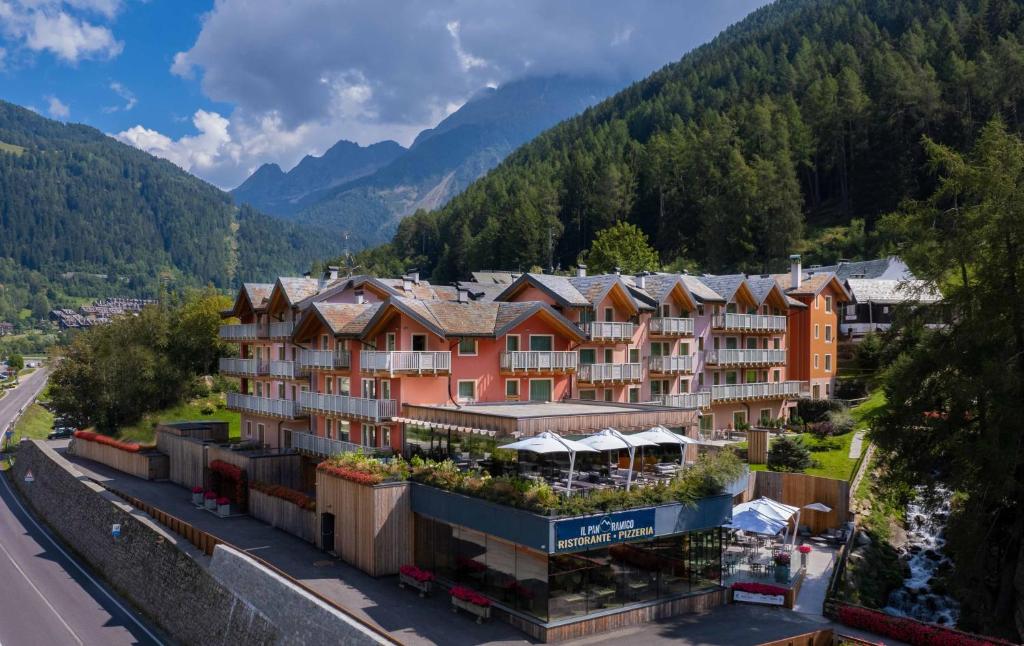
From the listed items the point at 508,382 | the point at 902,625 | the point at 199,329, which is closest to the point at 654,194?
the point at 199,329

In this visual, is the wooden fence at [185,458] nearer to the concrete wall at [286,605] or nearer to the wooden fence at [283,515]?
the wooden fence at [283,515]

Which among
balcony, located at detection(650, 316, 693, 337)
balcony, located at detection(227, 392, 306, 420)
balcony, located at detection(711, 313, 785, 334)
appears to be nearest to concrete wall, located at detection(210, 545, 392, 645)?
balcony, located at detection(227, 392, 306, 420)

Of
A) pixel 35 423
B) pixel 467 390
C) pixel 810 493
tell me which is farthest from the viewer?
pixel 35 423

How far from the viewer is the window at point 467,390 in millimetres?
36750

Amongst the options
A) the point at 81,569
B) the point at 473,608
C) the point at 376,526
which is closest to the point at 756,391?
the point at 376,526

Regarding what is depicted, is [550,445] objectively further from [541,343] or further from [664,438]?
[541,343]

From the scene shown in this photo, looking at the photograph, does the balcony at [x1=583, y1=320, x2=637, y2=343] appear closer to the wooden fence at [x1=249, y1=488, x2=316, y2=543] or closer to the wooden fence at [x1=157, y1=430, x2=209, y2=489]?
the wooden fence at [x1=249, y1=488, x2=316, y2=543]

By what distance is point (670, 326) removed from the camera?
152ft

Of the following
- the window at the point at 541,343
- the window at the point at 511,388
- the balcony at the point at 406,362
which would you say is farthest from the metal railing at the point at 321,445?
the window at the point at 541,343

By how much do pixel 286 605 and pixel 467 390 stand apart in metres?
15.0

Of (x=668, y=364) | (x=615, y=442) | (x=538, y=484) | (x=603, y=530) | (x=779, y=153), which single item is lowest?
(x=603, y=530)

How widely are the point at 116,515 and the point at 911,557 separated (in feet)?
119

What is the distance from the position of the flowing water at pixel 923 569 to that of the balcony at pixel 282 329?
3184 cm

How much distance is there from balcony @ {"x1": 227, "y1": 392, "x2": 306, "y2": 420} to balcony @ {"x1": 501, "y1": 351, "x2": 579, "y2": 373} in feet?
40.6
